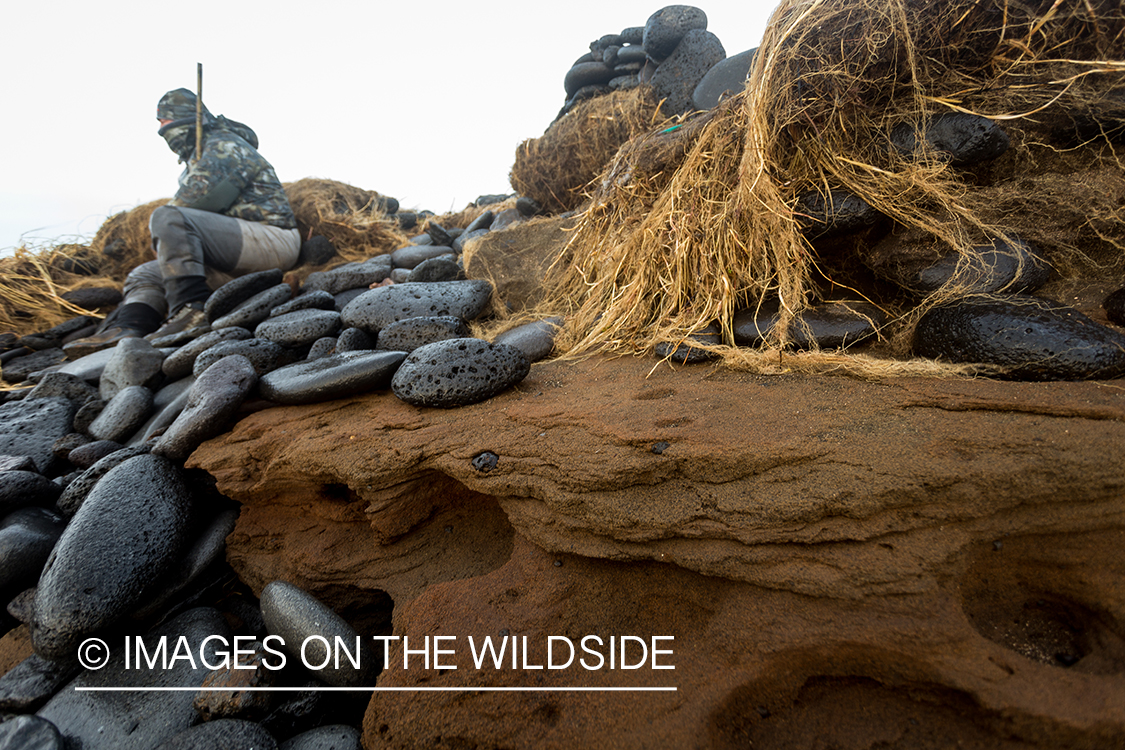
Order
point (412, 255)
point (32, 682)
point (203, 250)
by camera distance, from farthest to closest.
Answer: point (412, 255) < point (203, 250) < point (32, 682)

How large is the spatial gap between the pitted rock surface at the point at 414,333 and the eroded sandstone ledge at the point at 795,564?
107 cm

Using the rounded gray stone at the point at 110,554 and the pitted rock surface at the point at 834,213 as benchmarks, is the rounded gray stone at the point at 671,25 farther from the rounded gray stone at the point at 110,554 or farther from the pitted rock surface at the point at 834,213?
the rounded gray stone at the point at 110,554

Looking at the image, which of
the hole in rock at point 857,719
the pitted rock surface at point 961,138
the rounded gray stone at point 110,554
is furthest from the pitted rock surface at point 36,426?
the pitted rock surface at point 961,138

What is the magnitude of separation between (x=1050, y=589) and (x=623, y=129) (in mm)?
4595

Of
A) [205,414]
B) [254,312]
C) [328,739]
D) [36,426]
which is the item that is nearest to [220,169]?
[254,312]

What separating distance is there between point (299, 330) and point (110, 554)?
5.35 feet

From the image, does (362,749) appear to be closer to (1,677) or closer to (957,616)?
(1,677)

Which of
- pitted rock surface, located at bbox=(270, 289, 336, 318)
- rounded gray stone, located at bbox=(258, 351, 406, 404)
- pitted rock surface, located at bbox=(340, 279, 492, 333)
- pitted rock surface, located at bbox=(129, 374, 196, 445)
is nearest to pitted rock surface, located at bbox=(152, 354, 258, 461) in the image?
rounded gray stone, located at bbox=(258, 351, 406, 404)

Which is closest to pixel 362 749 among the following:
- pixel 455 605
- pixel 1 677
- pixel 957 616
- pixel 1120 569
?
pixel 455 605

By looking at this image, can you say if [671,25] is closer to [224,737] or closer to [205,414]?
[205,414]

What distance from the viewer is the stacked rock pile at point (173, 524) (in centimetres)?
155

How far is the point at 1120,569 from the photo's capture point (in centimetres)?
109

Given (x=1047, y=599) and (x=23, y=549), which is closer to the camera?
(x=1047, y=599)

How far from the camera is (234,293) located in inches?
156
